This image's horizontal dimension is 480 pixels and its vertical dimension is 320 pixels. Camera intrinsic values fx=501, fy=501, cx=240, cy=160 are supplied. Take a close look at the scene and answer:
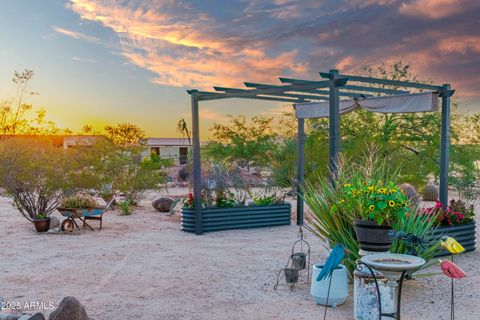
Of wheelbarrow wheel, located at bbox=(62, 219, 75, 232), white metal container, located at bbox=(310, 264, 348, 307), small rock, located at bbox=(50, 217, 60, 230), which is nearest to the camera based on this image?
white metal container, located at bbox=(310, 264, 348, 307)

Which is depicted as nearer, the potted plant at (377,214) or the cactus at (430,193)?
the potted plant at (377,214)

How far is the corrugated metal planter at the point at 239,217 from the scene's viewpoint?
392 inches

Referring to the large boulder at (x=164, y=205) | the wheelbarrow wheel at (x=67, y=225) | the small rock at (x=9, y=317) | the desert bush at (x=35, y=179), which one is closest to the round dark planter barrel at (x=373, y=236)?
the small rock at (x=9, y=317)

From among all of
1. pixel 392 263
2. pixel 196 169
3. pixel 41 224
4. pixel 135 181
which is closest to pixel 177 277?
pixel 392 263

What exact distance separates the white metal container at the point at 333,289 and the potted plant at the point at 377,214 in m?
0.39

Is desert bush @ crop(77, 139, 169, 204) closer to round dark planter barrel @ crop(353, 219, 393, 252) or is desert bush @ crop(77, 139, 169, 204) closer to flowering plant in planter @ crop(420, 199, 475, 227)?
flowering plant in planter @ crop(420, 199, 475, 227)

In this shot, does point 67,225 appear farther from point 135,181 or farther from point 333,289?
point 333,289

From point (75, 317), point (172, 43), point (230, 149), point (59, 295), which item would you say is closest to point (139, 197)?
point (172, 43)

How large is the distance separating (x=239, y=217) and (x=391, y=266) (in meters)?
6.02

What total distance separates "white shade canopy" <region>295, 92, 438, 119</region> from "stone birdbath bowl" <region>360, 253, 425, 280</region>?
13.1ft

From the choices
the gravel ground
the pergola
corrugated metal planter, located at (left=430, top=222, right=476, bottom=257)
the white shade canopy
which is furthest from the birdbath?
the white shade canopy

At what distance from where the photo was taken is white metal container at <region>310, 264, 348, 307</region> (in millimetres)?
5270

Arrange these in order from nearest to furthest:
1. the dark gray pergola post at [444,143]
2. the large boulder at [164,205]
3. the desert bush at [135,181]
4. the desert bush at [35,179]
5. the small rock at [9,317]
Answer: the small rock at [9,317], the dark gray pergola post at [444,143], the desert bush at [35,179], the large boulder at [164,205], the desert bush at [135,181]

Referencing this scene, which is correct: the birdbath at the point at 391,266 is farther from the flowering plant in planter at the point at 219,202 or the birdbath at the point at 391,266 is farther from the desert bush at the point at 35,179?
the desert bush at the point at 35,179
